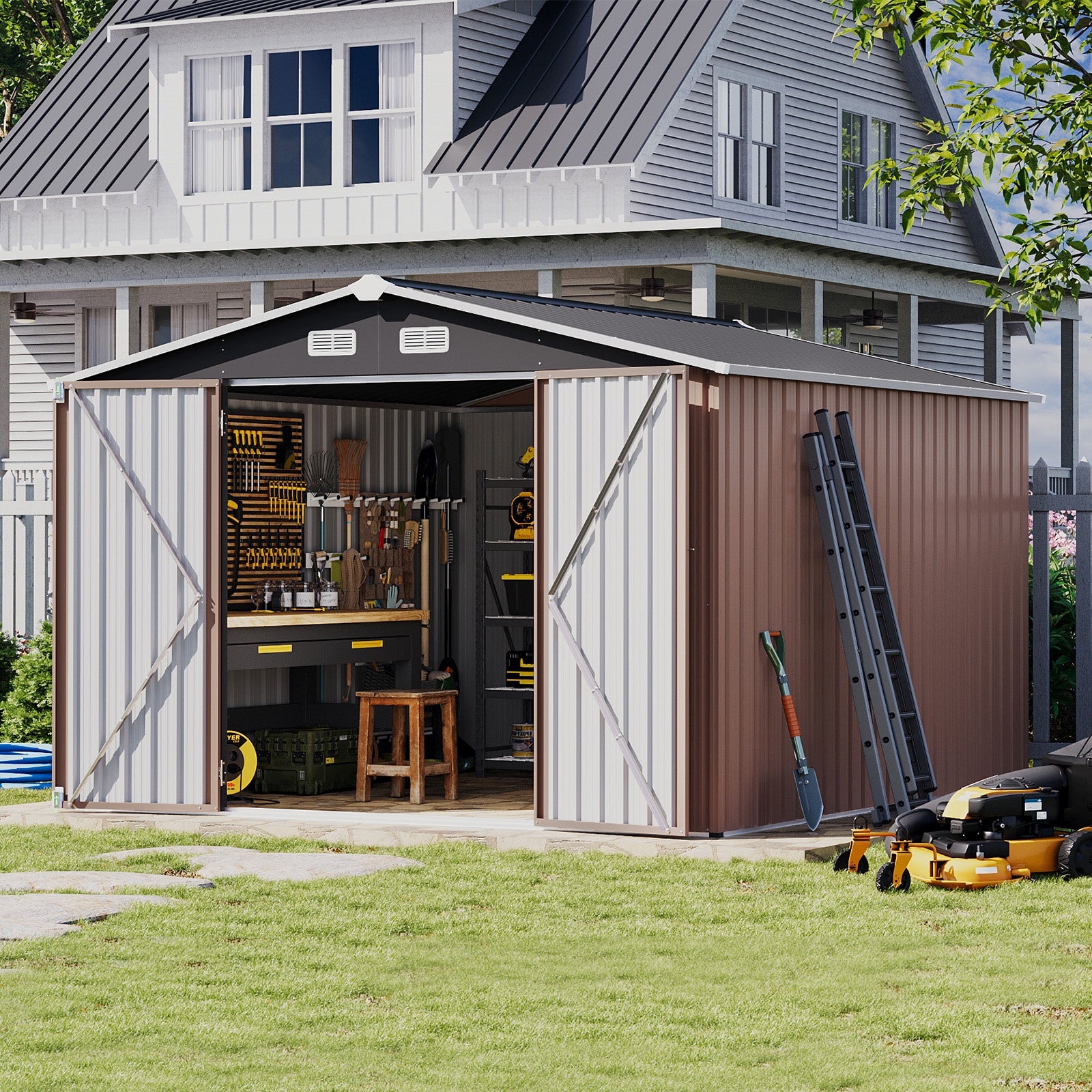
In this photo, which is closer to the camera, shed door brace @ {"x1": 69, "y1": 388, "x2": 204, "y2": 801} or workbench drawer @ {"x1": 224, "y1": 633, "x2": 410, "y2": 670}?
shed door brace @ {"x1": 69, "y1": 388, "x2": 204, "y2": 801}

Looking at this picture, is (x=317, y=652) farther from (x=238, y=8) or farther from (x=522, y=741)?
(x=238, y=8)

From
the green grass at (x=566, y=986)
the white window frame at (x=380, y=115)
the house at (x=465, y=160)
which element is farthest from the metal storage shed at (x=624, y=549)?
the white window frame at (x=380, y=115)

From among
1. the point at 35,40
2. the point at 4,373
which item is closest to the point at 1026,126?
the point at 4,373

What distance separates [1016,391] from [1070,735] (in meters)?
2.76

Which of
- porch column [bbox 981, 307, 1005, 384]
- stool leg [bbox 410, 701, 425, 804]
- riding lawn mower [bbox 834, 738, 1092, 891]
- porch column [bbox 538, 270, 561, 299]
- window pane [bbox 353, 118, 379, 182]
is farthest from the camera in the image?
porch column [bbox 981, 307, 1005, 384]

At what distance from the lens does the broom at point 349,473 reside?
14570mm

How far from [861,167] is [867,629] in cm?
1263

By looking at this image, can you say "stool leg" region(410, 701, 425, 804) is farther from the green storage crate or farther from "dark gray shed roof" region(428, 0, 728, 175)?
"dark gray shed roof" region(428, 0, 728, 175)

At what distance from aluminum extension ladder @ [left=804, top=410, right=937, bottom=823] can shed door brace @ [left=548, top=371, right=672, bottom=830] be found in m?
1.20

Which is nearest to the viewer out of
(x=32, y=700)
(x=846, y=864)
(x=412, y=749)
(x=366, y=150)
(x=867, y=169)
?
(x=846, y=864)


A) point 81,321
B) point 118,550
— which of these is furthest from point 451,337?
point 81,321

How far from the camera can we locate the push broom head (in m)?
14.6

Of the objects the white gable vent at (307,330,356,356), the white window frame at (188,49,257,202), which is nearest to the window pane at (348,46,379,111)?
the white window frame at (188,49,257,202)

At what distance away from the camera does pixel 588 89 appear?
65.7 feet
